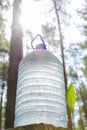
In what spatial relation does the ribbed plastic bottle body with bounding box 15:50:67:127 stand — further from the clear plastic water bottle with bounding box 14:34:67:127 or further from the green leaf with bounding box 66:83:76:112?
the green leaf with bounding box 66:83:76:112

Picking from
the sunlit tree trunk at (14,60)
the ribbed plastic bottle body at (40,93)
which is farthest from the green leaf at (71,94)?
the sunlit tree trunk at (14,60)

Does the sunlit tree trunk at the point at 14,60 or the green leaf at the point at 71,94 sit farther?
the sunlit tree trunk at the point at 14,60

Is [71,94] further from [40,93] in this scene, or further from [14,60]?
[14,60]

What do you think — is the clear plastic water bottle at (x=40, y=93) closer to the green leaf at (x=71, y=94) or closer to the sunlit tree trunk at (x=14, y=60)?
the green leaf at (x=71, y=94)

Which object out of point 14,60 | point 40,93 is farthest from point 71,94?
point 14,60

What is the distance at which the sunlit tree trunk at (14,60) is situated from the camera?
5.51 feet

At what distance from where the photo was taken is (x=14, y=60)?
1988 mm

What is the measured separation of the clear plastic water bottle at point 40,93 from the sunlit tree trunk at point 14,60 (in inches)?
9.6

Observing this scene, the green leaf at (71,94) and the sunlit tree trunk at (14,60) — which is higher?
the sunlit tree trunk at (14,60)

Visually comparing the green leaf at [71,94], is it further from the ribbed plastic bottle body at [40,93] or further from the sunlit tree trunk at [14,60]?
the sunlit tree trunk at [14,60]

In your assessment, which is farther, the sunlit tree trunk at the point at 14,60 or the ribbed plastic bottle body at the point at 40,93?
the sunlit tree trunk at the point at 14,60

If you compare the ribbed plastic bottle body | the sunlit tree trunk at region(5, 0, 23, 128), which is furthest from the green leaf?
the sunlit tree trunk at region(5, 0, 23, 128)

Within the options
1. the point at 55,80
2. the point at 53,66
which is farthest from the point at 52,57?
the point at 55,80

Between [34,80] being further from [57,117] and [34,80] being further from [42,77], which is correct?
[57,117]
